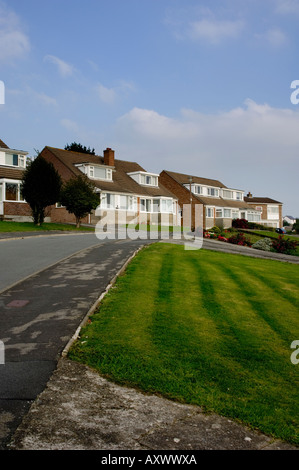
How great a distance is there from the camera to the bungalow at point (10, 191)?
3966cm

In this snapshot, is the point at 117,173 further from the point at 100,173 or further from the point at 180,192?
the point at 180,192

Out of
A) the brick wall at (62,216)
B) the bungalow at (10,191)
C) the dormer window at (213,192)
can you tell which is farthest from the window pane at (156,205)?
the bungalow at (10,191)

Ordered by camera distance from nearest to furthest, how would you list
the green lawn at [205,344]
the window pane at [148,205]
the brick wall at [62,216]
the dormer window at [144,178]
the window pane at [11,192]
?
1. the green lawn at [205,344]
2. the window pane at [11,192]
3. the brick wall at [62,216]
4. the window pane at [148,205]
5. the dormer window at [144,178]

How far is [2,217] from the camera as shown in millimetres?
39031

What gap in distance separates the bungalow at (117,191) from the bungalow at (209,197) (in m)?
5.03

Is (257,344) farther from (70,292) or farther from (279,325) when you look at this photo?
(70,292)

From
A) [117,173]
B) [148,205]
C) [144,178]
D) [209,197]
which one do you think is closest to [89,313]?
[148,205]

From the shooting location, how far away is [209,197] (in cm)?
6756

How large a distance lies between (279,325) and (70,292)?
4.93 meters

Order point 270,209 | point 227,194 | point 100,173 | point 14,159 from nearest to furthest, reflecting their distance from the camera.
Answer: point 14,159 → point 100,173 → point 227,194 → point 270,209

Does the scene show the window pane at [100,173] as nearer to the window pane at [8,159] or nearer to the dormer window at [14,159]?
the dormer window at [14,159]

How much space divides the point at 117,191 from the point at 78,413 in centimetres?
4265

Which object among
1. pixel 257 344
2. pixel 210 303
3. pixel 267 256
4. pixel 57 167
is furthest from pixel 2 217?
pixel 257 344
